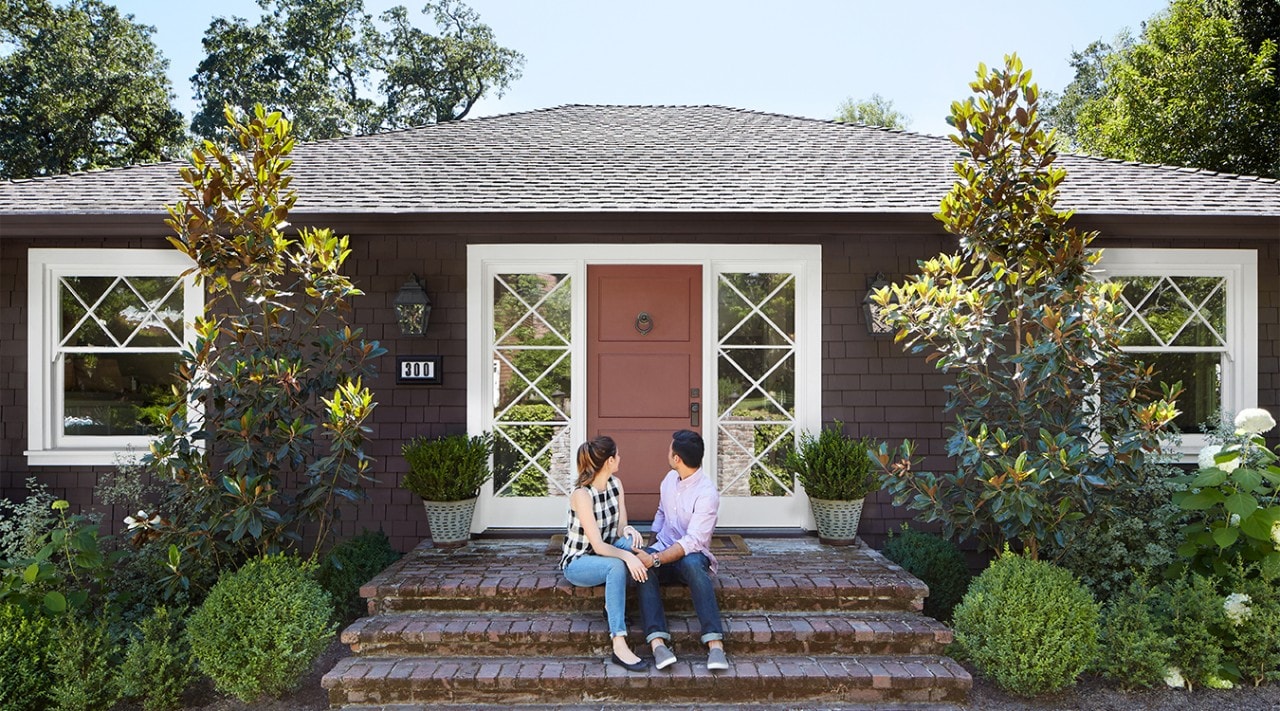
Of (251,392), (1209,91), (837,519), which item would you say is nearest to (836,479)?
(837,519)

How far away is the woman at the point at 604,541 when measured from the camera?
3611mm

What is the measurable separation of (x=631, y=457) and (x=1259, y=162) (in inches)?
483

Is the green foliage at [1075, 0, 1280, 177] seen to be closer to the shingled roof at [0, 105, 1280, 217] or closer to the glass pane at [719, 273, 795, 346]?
the shingled roof at [0, 105, 1280, 217]

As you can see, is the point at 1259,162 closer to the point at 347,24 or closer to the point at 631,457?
the point at 631,457

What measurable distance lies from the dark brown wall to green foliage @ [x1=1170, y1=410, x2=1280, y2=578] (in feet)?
4.71

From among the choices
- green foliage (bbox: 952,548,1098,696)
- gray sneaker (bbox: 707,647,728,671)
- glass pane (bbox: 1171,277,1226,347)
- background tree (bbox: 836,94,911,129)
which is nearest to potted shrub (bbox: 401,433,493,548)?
gray sneaker (bbox: 707,647,728,671)

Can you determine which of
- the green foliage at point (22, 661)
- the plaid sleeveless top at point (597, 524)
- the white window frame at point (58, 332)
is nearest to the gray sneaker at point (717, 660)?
the plaid sleeveless top at point (597, 524)

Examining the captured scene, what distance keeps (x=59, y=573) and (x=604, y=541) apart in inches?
114

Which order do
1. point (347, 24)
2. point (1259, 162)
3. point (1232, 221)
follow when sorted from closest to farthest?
1. point (1232, 221)
2. point (1259, 162)
3. point (347, 24)

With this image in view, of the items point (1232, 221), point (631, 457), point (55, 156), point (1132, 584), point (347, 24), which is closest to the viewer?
point (1132, 584)

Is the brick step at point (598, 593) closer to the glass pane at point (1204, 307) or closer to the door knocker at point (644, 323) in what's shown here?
the door knocker at point (644, 323)

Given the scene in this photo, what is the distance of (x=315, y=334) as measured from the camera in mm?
5230

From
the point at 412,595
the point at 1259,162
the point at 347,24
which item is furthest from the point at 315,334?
the point at 347,24

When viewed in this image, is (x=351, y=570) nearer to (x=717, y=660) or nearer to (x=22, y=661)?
(x=22, y=661)
